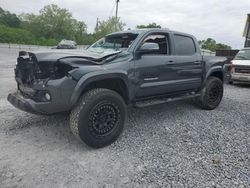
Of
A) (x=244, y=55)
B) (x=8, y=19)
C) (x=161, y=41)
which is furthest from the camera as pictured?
(x=8, y=19)

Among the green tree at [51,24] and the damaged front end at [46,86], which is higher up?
the green tree at [51,24]

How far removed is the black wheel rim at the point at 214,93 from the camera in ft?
20.7

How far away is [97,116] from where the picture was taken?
3.85 m

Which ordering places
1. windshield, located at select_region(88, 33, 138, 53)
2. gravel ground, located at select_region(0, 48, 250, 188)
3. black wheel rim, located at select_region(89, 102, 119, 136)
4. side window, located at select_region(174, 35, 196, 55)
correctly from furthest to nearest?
side window, located at select_region(174, 35, 196, 55) < windshield, located at select_region(88, 33, 138, 53) < black wheel rim, located at select_region(89, 102, 119, 136) < gravel ground, located at select_region(0, 48, 250, 188)

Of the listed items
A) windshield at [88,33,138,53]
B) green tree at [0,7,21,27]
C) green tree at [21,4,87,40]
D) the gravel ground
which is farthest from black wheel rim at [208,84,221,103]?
green tree at [0,7,21,27]

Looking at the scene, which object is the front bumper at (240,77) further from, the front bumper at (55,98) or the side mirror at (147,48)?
the front bumper at (55,98)

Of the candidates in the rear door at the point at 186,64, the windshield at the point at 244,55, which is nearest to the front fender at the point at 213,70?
the rear door at the point at 186,64

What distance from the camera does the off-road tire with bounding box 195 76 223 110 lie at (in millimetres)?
6133

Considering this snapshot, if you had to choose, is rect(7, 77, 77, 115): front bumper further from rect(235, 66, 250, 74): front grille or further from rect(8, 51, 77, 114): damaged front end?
rect(235, 66, 250, 74): front grille

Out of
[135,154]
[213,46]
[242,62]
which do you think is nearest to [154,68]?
[135,154]

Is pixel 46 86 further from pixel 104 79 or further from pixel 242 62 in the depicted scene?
pixel 242 62

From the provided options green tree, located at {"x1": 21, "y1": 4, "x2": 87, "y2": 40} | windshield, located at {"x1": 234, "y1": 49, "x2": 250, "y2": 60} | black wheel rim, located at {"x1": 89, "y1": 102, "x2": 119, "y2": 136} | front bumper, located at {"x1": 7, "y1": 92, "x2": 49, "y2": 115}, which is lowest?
black wheel rim, located at {"x1": 89, "y1": 102, "x2": 119, "y2": 136}

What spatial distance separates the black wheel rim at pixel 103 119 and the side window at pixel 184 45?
6.91 ft

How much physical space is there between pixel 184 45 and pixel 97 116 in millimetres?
2783
